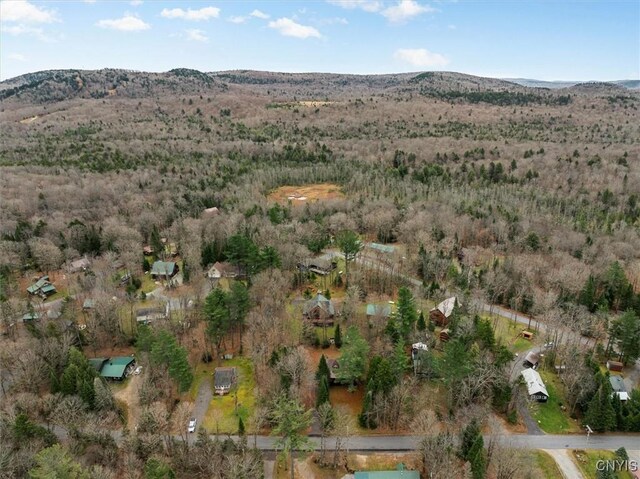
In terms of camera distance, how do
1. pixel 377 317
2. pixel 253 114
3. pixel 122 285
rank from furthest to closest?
1. pixel 253 114
2. pixel 122 285
3. pixel 377 317

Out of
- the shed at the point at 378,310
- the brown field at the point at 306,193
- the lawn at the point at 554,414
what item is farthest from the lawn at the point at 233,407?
the brown field at the point at 306,193

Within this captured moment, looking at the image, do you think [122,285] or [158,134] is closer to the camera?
[122,285]

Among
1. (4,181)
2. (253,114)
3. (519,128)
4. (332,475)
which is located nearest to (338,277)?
(332,475)

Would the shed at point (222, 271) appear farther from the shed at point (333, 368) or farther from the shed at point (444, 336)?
the shed at point (444, 336)

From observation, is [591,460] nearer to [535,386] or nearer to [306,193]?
[535,386]

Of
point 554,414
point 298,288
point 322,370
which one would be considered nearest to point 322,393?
point 322,370

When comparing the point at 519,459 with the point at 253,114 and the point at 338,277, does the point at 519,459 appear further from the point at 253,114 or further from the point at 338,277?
the point at 253,114

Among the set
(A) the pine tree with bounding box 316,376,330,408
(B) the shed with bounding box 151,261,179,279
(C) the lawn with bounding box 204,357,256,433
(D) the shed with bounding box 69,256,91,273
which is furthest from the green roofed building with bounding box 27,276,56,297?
(A) the pine tree with bounding box 316,376,330,408
